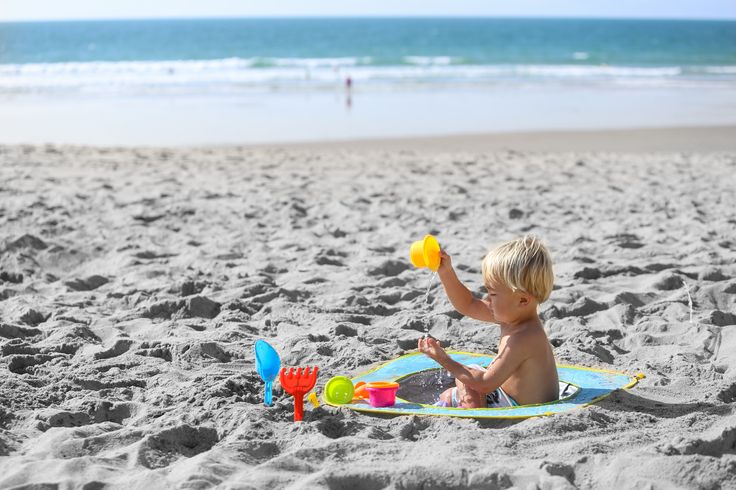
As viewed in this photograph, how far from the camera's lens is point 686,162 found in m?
10.1

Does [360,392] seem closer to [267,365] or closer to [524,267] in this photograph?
[267,365]

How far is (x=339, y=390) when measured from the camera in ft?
10.8

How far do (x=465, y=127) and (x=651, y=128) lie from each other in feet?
10.6

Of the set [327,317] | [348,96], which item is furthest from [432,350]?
[348,96]

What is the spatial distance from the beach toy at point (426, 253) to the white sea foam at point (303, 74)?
19498mm

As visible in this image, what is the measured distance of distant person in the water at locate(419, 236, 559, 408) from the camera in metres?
3.19

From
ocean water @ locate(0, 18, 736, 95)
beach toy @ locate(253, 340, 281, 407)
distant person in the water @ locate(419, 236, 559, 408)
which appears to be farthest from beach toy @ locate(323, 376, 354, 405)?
ocean water @ locate(0, 18, 736, 95)

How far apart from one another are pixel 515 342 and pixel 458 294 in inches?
16.1

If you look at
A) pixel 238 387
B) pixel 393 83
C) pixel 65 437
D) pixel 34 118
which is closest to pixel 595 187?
Result: pixel 238 387

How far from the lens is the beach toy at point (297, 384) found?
3146mm

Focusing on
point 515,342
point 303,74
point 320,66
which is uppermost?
point 320,66

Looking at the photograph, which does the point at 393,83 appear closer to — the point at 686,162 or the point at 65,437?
the point at 686,162

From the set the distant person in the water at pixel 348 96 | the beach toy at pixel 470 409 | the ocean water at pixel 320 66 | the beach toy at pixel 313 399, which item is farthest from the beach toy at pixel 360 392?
the ocean water at pixel 320 66

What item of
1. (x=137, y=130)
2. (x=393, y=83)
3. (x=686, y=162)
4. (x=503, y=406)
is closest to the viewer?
(x=503, y=406)
